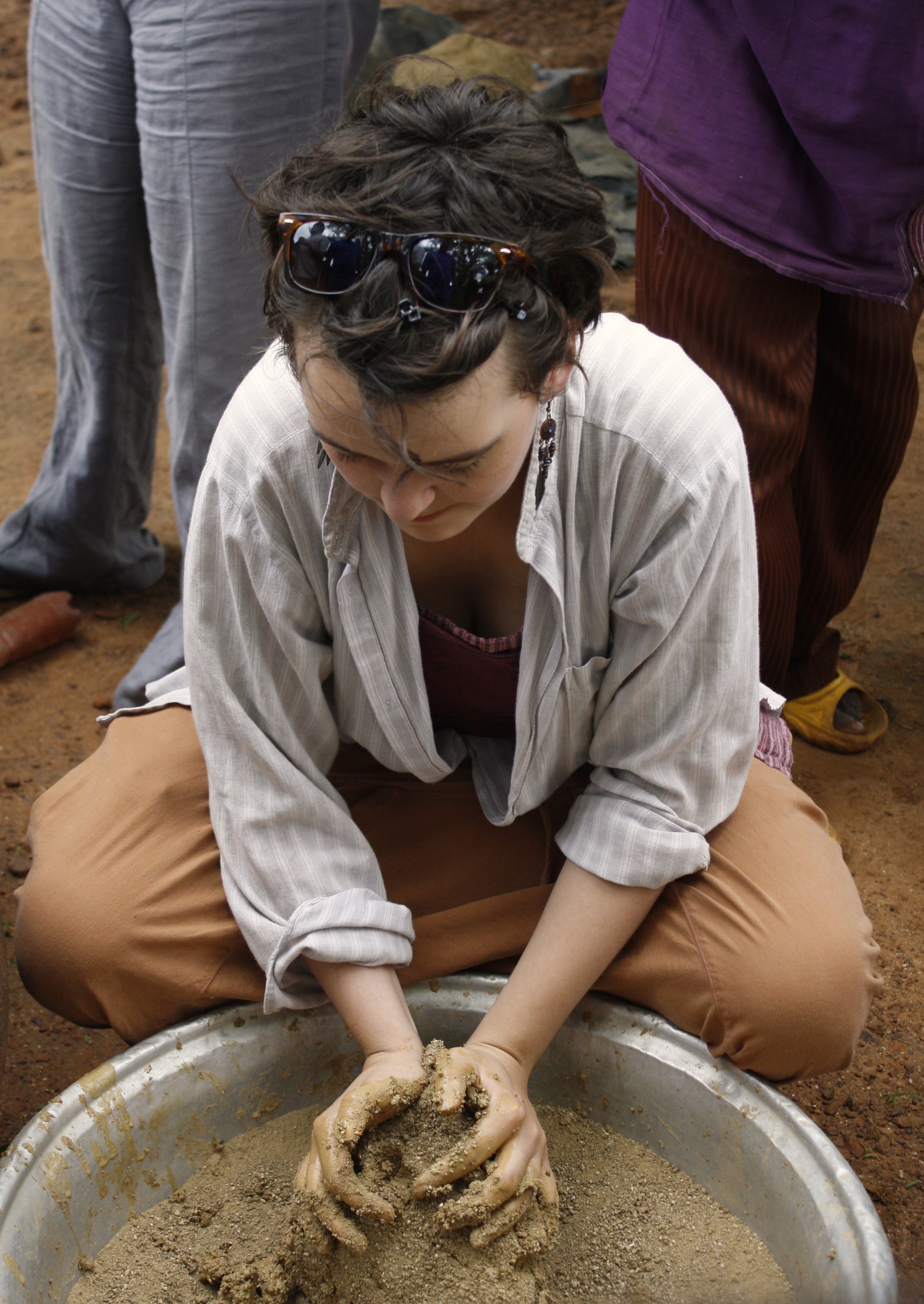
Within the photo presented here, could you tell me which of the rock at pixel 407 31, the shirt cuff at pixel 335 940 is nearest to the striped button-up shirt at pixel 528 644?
the shirt cuff at pixel 335 940

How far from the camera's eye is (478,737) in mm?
1459

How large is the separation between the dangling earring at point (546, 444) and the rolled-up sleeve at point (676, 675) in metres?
0.08

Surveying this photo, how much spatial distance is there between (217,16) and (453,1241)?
1.67 metres

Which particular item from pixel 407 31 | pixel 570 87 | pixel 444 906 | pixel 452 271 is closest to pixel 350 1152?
pixel 444 906

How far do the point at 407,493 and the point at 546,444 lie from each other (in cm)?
19

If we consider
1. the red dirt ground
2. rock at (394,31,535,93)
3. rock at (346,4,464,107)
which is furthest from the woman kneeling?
rock at (346,4,464,107)

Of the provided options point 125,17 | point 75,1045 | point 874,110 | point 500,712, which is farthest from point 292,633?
point 125,17

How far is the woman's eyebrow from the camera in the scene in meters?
1.00

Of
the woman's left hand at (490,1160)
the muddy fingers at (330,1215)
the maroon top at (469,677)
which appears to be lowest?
the muddy fingers at (330,1215)

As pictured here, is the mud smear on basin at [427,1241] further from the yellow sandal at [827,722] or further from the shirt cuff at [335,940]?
the yellow sandal at [827,722]

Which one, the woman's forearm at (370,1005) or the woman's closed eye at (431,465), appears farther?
the woman's forearm at (370,1005)

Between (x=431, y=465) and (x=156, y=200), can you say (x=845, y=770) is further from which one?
(x=156, y=200)

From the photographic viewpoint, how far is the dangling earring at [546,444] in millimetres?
1149

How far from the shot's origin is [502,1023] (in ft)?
4.05
